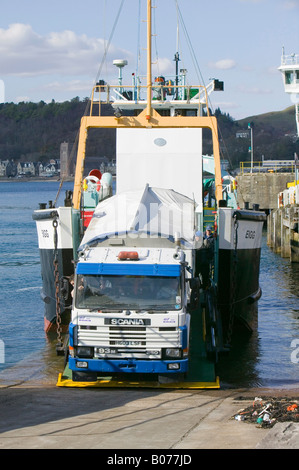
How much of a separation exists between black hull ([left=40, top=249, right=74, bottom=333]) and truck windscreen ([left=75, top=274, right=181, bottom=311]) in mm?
4464

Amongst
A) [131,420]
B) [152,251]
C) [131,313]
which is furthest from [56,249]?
[131,420]

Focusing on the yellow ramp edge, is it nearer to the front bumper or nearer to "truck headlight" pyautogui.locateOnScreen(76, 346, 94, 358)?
the front bumper

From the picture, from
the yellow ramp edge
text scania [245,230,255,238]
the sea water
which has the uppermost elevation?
text scania [245,230,255,238]

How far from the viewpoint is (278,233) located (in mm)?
43562

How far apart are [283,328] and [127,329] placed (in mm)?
10901

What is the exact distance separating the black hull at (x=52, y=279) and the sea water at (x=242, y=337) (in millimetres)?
721

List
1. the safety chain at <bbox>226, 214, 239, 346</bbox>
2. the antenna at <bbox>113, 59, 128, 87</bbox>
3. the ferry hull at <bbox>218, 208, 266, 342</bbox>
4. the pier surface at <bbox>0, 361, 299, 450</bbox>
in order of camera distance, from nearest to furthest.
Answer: the pier surface at <bbox>0, 361, 299, 450</bbox> → the safety chain at <bbox>226, 214, 239, 346</bbox> → the ferry hull at <bbox>218, 208, 266, 342</bbox> → the antenna at <bbox>113, 59, 128, 87</bbox>

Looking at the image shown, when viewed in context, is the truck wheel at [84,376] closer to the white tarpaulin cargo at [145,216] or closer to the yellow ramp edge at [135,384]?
Result: the yellow ramp edge at [135,384]

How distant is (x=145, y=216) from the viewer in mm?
15055

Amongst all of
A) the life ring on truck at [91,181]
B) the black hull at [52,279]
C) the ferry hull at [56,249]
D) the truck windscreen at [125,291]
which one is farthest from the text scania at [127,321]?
the life ring on truck at [91,181]

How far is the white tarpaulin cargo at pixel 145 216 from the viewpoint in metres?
14.4

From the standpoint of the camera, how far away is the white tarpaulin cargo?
14391 mm

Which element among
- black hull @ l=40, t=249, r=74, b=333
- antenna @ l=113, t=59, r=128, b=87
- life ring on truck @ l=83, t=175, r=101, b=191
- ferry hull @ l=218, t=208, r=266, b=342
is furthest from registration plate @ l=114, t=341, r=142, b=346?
antenna @ l=113, t=59, r=128, b=87
